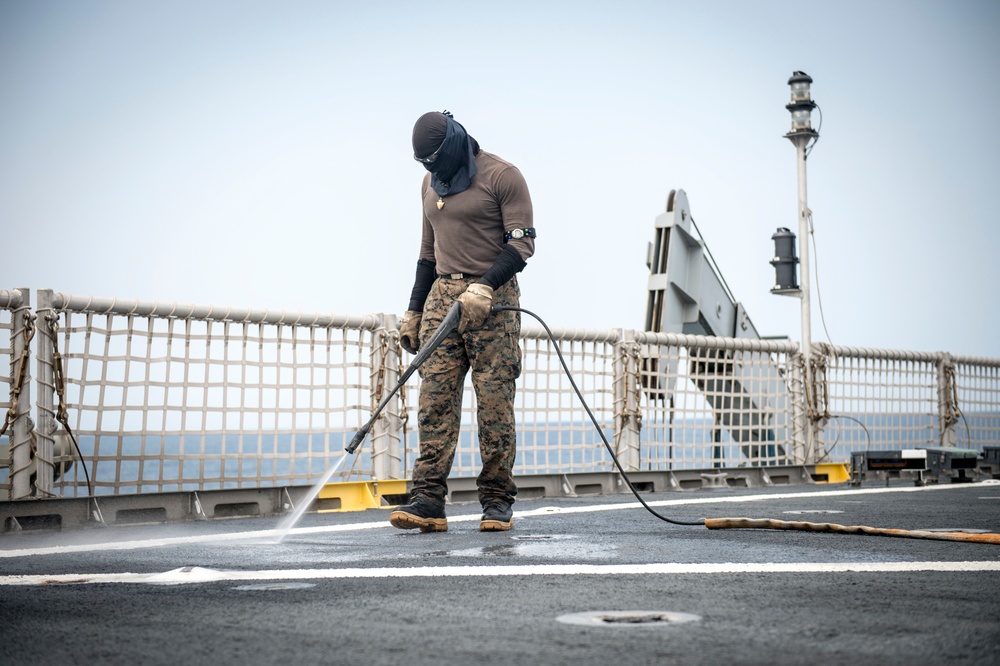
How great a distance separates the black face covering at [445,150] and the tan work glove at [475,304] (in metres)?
0.51

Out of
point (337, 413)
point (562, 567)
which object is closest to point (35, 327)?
point (337, 413)

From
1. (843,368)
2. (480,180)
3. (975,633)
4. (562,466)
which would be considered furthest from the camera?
(843,368)

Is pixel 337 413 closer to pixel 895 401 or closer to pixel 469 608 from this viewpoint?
pixel 469 608

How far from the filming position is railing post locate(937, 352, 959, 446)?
1269 centimetres

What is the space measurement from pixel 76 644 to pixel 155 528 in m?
3.33

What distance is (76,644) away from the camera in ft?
7.15

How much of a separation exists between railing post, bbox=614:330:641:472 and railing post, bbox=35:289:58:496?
15.1ft

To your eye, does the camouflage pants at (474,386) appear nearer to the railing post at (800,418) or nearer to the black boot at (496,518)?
the black boot at (496,518)

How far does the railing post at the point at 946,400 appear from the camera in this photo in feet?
41.6

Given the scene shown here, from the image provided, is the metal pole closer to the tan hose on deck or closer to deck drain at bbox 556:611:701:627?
the tan hose on deck

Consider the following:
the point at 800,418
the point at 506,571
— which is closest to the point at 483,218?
the point at 506,571

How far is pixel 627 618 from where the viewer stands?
2.39m

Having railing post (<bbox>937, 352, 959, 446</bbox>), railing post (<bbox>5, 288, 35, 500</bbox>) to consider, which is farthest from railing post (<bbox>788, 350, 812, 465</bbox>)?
railing post (<bbox>5, 288, 35, 500</bbox>)

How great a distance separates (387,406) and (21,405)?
2415 mm
